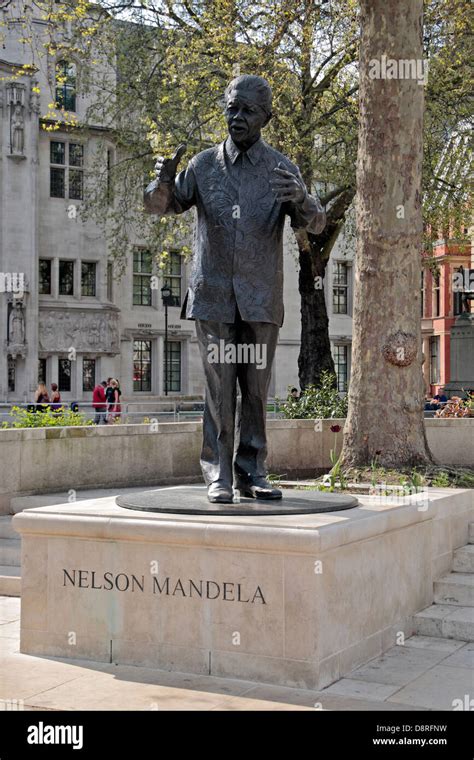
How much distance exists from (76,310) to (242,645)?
34.6m

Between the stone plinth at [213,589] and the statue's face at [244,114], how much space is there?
9.03 ft

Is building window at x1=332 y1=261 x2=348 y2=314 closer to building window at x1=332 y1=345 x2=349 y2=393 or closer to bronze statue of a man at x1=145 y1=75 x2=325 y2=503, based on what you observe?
building window at x1=332 y1=345 x2=349 y2=393

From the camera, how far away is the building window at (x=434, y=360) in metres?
67.5

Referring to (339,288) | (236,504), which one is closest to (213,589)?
(236,504)

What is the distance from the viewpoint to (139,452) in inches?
587

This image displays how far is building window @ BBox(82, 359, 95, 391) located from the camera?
135 ft

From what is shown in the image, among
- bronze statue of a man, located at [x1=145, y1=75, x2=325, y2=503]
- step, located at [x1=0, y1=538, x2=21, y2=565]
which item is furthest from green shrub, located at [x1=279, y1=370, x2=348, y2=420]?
bronze statue of a man, located at [x1=145, y1=75, x2=325, y2=503]

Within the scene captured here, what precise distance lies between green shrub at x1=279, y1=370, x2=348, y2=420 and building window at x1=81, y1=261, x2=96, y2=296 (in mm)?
23761

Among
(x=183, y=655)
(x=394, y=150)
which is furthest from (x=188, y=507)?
(x=394, y=150)

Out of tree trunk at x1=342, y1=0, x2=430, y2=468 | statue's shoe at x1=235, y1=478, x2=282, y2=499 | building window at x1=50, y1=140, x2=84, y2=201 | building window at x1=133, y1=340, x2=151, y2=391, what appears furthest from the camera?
building window at x1=133, y1=340, x2=151, y2=391

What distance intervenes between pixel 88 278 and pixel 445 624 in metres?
34.5

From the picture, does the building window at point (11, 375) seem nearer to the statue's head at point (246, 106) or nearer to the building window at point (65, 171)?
the building window at point (65, 171)

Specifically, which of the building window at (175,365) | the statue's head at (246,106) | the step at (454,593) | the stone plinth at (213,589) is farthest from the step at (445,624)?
the building window at (175,365)
